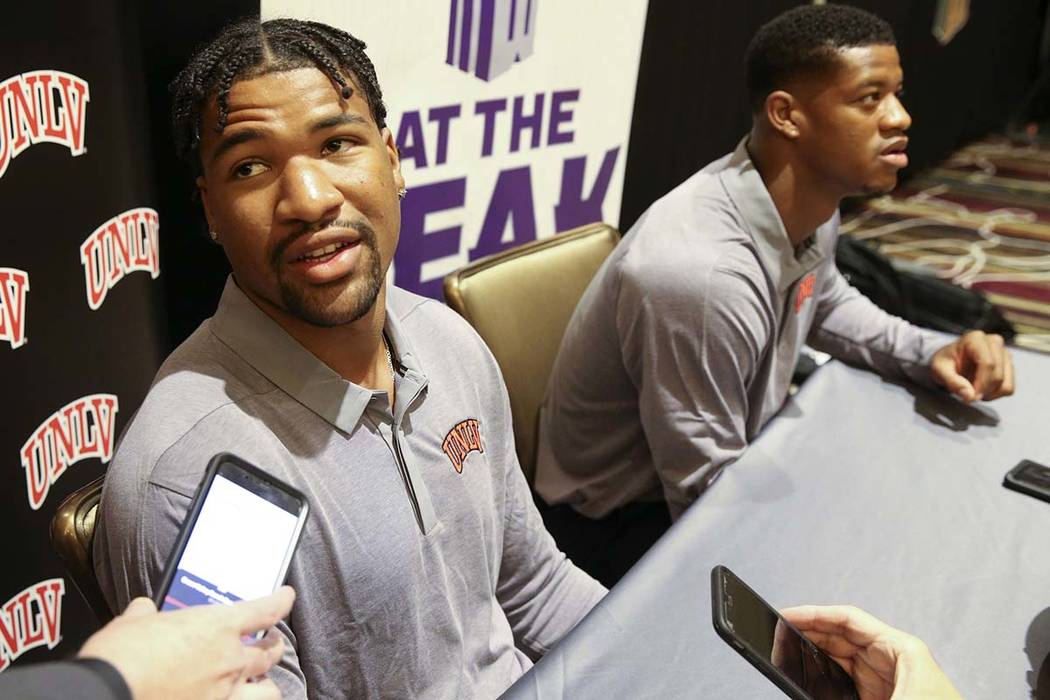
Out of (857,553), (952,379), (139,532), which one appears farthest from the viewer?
(952,379)

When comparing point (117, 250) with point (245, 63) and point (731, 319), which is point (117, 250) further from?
point (731, 319)

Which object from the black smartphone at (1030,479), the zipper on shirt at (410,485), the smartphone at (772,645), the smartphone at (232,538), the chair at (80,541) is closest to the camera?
the smartphone at (232,538)

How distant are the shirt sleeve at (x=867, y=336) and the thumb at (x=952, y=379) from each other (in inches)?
1.8

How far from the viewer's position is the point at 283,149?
1.00 meters

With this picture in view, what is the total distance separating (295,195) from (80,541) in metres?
0.40

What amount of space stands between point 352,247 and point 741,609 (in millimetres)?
544

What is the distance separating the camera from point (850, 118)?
72.4 inches

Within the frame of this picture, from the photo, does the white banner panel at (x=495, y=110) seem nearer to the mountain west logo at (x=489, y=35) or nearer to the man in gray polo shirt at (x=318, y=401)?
the mountain west logo at (x=489, y=35)

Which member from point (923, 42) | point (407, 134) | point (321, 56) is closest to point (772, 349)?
point (407, 134)

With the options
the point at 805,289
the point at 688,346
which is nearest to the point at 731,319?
the point at 688,346

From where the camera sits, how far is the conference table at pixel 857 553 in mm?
1055

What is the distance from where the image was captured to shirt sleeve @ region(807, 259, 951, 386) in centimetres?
174

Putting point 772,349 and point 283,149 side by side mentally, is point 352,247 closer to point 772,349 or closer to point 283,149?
point 283,149

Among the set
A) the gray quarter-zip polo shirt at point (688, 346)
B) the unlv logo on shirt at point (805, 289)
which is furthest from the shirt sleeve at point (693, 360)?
the unlv logo on shirt at point (805, 289)
